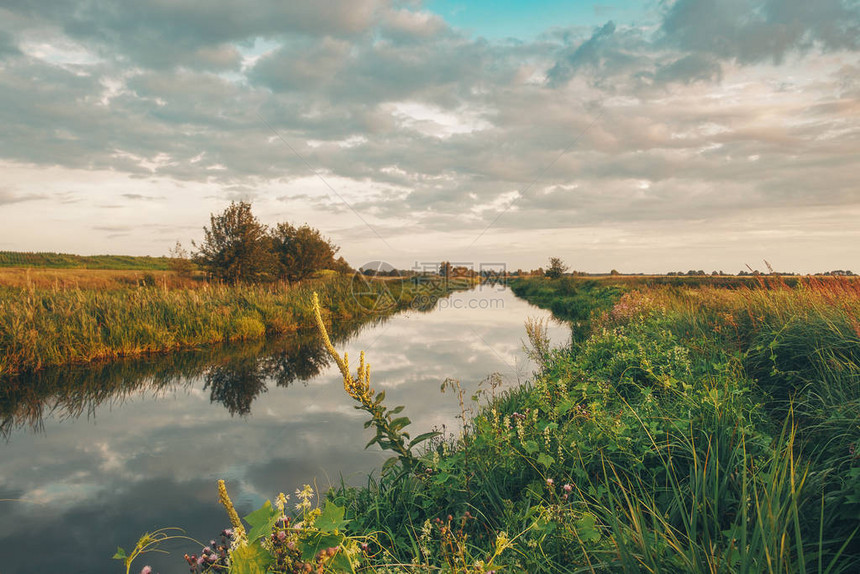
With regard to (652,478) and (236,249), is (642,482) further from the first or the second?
(236,249)

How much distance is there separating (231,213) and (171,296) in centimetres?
915

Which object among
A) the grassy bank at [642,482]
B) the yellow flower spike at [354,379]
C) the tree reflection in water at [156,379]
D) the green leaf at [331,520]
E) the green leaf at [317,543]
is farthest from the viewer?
the tree reflection in water at [156,379]

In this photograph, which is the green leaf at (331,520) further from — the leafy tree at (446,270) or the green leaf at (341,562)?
the leafy tree at (446,270)

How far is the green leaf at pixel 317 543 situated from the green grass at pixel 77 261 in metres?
62.9

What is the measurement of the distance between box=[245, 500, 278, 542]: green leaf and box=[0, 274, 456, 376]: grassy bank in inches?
460

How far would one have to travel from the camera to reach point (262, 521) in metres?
1.78

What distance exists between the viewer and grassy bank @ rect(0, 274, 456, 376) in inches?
403

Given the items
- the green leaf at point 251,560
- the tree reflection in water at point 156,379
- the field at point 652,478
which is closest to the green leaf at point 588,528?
the field at point 652,478

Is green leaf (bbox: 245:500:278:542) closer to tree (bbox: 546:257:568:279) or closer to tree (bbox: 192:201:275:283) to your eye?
tree (bbox: 192:201:275:283)

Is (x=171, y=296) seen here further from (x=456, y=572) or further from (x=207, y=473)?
(x=456, y=572)

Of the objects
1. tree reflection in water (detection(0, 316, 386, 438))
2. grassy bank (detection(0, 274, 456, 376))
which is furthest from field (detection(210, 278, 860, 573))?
grassy bank (detection(0, 274, 456, 376))

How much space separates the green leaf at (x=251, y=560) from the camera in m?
1.67

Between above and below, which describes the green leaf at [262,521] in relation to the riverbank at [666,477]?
above

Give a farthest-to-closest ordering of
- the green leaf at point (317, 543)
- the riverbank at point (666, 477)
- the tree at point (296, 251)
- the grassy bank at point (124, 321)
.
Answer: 1. the tree at point (296, 251)
2. the grassy bank at point (124, 321)
3. the riverbank at point (666, 477)
4. the green leaf at point (317, 543)
